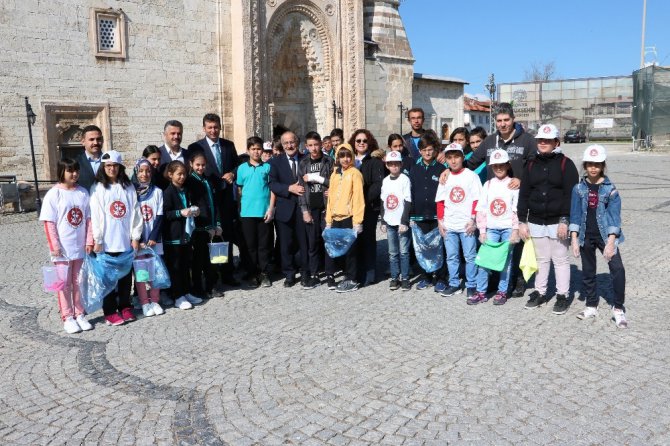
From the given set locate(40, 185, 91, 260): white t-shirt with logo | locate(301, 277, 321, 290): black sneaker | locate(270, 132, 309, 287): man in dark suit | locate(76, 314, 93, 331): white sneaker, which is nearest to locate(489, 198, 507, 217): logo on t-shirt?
locate(270, 132, 309, 287): man in dark suit

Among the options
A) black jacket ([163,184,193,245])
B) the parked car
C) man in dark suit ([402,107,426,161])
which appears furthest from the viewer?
the parked car

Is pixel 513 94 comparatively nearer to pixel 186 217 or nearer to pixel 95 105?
pixel 95 105

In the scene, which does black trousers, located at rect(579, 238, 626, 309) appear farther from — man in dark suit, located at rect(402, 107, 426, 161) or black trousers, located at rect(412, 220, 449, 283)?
man in dark suit, located at rect(402, 107, 426, 161)

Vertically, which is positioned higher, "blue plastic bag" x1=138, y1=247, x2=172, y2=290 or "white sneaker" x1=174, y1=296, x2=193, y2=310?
"blue plastic bag" x1=138, y1=247, x2=172, y2=290

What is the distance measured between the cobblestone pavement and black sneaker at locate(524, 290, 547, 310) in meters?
0.09

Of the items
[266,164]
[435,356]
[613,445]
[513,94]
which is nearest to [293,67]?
[266,164]

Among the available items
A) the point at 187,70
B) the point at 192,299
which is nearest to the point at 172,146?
the point at 192,299

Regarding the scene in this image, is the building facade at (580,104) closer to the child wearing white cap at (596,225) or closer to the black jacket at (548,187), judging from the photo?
the black jacket at (548,187)

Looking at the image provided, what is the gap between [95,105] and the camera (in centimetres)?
1454

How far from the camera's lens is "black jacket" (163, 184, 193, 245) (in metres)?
6.33

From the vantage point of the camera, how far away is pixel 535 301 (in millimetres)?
5992

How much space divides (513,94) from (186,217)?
59.8 meters

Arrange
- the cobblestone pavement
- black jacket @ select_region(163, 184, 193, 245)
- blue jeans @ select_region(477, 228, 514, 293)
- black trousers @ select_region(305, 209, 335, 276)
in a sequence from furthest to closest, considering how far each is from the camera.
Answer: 1. black trousers @ select_region(305, 209, 335, 276)
2. black jacket @ select_region(163, 184, 193, 245)
3. blue jeans @ select_region(477, 228, 514, 293)
4. the cobblestone pavement

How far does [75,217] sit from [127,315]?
3.75 feet
